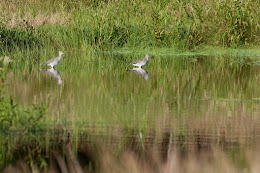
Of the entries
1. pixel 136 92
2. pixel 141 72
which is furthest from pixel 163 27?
pixel 136 92

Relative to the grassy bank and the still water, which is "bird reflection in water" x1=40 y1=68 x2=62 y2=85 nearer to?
the still water

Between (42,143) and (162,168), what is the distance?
1406 mm

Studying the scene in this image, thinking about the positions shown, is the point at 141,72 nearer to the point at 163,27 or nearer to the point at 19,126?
the point at 163,27

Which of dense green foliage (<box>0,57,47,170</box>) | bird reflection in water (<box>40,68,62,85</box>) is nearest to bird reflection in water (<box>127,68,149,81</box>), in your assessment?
bird reflection in water (<box>40,68,62,85</box>)

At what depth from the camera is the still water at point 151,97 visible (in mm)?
6555

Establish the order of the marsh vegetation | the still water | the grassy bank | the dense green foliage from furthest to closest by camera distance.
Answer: the grassy bank < the still water < the dense green foliage < the marsh vegetation

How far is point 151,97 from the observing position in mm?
9203

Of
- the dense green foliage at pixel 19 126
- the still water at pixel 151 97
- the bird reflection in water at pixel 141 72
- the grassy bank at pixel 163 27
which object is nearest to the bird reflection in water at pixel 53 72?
the still water at pixel 151 97

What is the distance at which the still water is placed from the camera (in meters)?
6.55

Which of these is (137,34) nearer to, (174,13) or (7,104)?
(174,13)

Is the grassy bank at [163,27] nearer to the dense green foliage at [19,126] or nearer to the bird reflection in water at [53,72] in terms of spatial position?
the bird reflection in water at [53,72]

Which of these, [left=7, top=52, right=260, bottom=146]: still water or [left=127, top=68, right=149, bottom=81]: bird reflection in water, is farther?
[left=127, top=68, right=149, bottom=81]: bird reflection in water

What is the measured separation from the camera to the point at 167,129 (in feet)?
21.6

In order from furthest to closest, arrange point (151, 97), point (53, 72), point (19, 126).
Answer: point (53, 72)
point (151, 97)
point (19, 126)
